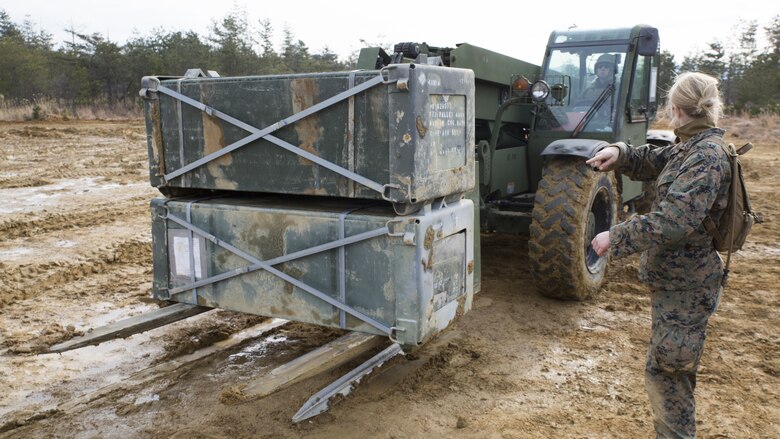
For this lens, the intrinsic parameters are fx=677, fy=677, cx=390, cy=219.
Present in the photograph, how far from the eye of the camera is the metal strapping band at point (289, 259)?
11.2 feet

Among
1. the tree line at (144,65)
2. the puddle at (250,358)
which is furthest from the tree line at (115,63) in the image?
the puddle at (250,358)

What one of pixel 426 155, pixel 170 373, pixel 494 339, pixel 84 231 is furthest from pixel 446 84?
pixel 84 231

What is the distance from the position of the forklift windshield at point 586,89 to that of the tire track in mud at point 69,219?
5613mm

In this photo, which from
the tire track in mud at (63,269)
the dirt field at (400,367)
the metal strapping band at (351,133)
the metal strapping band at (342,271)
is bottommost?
the dirt field at (400,367)

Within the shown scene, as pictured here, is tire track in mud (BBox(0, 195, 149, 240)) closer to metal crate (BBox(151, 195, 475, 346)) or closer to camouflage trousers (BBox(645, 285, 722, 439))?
metal crate (BBox(151, 195, 475, 346))

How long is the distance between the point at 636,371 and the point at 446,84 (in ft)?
7.38

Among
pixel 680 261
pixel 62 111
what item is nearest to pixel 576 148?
pixel 680 261

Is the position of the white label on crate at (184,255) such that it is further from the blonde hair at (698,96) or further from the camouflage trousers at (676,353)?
the blonde hair at (698,96)

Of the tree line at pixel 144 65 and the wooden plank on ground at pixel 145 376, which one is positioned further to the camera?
the tree line at pixel 144 65

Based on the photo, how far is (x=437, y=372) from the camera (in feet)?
14.0

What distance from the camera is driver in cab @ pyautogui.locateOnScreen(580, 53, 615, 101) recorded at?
623 centimetres

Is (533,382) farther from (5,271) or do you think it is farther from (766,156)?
(766,156)

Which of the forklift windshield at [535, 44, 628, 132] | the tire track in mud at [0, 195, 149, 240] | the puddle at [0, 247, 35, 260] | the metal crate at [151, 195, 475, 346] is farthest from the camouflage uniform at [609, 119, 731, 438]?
the tire track in mud at [0, 195, 149, 240]

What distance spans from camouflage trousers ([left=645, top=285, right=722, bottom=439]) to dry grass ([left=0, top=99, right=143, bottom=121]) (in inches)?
870
